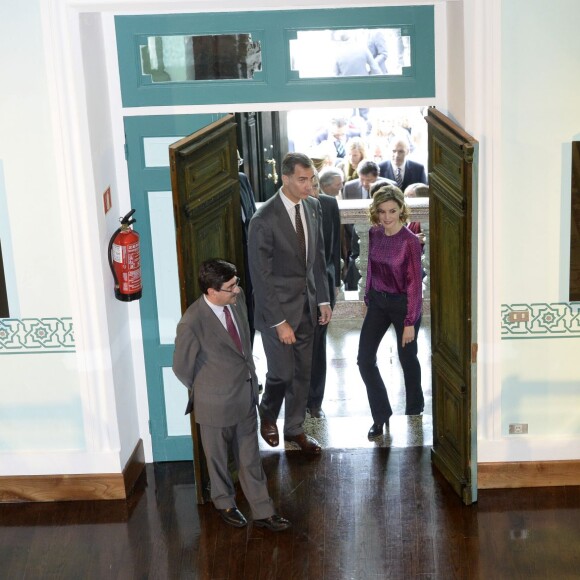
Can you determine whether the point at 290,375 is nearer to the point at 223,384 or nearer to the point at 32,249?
the point at 223,384

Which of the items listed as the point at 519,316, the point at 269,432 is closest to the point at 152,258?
the point at 269,432

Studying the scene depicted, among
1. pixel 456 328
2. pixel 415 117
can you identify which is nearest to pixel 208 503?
pixel 456 328

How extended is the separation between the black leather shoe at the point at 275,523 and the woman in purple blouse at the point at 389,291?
1.20 m

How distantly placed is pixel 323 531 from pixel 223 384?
0.97 meters

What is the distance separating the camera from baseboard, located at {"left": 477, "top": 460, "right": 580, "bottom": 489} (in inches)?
236

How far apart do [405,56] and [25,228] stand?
2.25 meters

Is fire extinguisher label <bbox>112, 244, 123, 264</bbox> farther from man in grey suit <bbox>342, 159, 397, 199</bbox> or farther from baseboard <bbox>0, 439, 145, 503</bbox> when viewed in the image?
man in grey suit <bbox>342, 159, 397, 199</bbox>

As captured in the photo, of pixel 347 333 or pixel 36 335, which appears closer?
pixel 36 335

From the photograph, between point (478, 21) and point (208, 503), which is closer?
point (478, 21)

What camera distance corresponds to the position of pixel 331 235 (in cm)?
681

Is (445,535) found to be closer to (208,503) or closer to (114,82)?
(208,503)

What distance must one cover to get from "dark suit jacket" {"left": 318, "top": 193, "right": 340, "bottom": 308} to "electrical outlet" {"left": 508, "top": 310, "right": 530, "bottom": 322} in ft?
4.23

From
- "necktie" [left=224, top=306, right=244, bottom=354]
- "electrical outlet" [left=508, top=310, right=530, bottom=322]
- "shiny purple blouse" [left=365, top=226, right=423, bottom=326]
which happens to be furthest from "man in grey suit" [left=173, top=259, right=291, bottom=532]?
"electrical outlet" [left=508, top=310, right=530, bottom=322]

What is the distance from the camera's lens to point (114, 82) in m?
5.92
